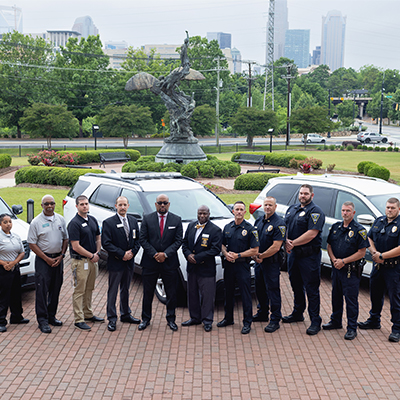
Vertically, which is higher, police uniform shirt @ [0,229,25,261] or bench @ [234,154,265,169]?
police uniform shirt @ [0,229,25,261]

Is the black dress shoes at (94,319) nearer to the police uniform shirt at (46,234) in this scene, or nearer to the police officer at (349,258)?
the police uniform shirt at (46,234)

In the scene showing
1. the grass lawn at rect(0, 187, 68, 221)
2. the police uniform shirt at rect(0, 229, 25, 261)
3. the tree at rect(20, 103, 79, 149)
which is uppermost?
the tree at rect(20, 103, 79, 149)

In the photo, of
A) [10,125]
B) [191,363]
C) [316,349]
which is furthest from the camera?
[10,125]

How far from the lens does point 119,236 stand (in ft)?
20.8

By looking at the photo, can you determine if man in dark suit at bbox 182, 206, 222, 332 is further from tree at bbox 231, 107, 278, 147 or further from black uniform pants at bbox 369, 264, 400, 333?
tree at bbox 231, 107, 278, 147

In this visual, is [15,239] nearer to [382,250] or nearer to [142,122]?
[382,250]

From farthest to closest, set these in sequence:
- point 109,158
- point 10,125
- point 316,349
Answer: point 10,125 → point 109,158 → point 316,349

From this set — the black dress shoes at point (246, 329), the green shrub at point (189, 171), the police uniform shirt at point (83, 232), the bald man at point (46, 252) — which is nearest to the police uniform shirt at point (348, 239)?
the black dress shoes at point (246, 329)

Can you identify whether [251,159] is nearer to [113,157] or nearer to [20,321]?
[113,157]

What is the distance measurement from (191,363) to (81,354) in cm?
137

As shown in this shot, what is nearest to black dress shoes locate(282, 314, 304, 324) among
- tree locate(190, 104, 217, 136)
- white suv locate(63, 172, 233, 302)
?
white suv locate(63, 172, 233, 302)

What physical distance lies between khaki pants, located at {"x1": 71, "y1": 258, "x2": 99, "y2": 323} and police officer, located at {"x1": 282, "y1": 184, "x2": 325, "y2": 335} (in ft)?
9.07

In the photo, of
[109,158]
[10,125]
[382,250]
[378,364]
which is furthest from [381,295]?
[10,125]

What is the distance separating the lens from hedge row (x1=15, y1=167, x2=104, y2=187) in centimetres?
1903
